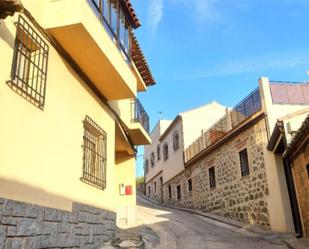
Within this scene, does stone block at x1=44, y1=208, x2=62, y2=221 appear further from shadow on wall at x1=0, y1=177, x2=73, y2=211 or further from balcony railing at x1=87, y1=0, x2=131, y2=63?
balcony railing at x1=87, y1=0, x2=131, y2=63

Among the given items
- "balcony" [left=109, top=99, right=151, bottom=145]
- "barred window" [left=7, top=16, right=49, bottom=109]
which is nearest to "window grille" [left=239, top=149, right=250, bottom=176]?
"balcony" [left=109, top=99, right=151, bottom=145]

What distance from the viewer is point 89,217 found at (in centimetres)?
751

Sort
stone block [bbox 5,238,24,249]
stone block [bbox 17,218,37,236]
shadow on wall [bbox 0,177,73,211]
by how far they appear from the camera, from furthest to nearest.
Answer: stone block [bbox 17,218,37,236] < shadow on wall [bbox 0,177,73,211] < stone block [bbox 5,238,24,249]

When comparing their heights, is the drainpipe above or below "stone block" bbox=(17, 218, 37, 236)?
above

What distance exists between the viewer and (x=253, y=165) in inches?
531

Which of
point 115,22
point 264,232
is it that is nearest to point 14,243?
point 115,22

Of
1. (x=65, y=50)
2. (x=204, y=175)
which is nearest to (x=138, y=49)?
(x=65, y=50)

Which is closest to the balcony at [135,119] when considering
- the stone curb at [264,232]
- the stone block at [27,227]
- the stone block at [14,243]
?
the stone curb at [264,232]

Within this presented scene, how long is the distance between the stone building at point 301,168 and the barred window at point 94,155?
16.8 feet

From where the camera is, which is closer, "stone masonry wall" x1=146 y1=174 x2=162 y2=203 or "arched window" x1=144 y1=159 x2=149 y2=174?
"stone masonry wall" x1=146 y1=174 x2=162 y2=203

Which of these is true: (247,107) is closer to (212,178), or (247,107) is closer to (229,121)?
(229,121)

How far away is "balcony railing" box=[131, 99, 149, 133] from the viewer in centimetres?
1205

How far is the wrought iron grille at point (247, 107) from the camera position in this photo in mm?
14006

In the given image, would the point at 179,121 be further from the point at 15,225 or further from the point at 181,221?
the point at 15,225
